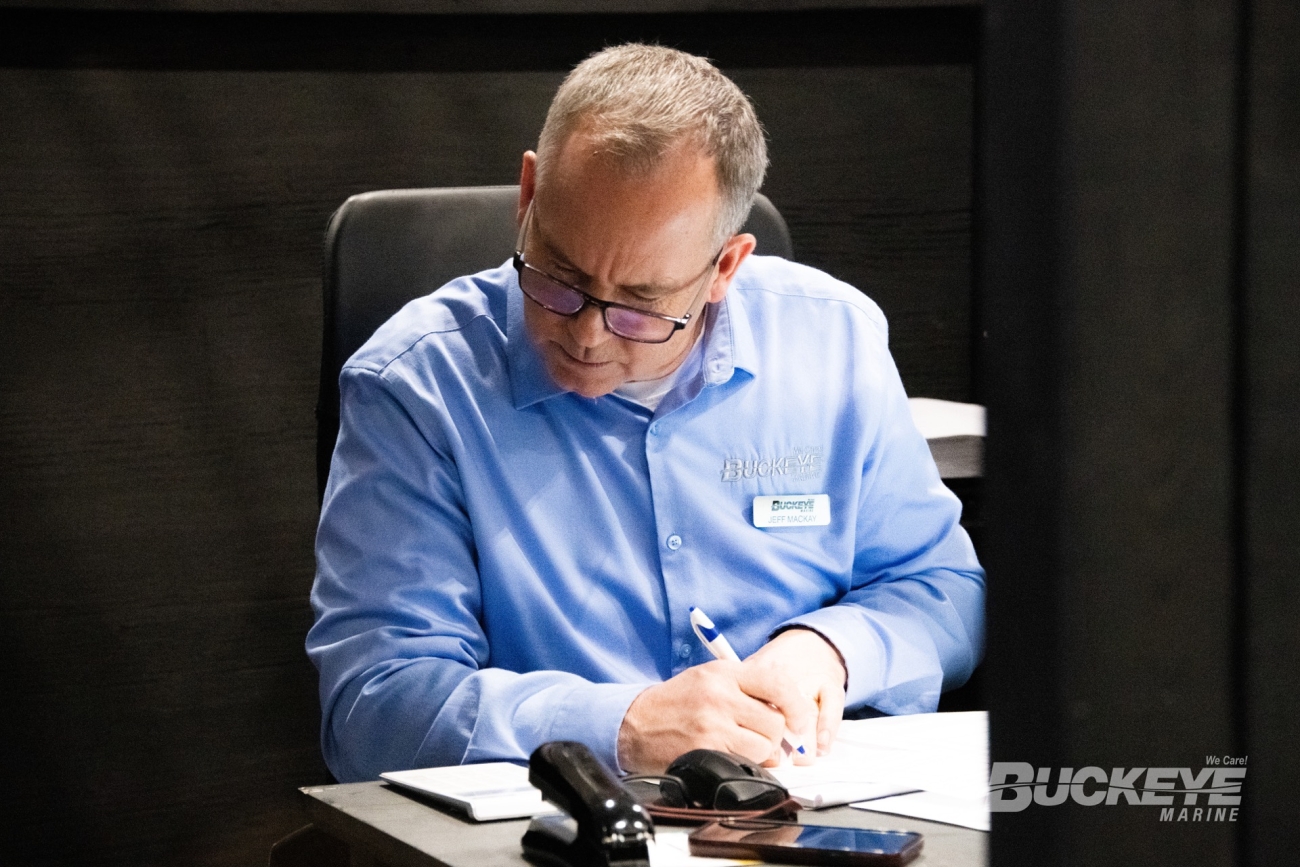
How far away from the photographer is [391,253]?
5.24ft

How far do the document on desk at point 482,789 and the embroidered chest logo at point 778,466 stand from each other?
46 cm

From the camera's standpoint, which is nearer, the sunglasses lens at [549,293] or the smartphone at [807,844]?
the smartphone at [807,844]

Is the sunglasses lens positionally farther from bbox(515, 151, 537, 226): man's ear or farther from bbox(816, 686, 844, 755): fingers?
bbox(816, 686, 844, 755): fingers

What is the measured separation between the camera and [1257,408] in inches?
10.6

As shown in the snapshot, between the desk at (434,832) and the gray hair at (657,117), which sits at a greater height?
the gray hair at (657,117)

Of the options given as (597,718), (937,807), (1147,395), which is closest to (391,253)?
(597,718)

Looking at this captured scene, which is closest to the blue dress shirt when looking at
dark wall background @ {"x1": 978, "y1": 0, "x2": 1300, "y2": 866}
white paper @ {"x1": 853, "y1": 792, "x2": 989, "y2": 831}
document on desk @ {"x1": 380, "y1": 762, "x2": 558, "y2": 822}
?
document on desk @ {"x1": 380, "y1": 762, "x2": 558, "y2": 822}

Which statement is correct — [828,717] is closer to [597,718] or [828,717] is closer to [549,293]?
[597,718]

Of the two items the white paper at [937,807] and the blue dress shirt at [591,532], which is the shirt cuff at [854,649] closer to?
the blue dress shirt at [591,532]

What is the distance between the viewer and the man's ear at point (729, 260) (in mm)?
1448

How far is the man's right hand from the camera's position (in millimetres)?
1109

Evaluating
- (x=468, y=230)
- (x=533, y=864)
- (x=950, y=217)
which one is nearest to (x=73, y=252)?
(x=468, y=230)

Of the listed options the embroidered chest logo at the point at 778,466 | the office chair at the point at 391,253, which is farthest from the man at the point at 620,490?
the office chair at the point at 391,253

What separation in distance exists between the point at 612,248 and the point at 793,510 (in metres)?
0.35
